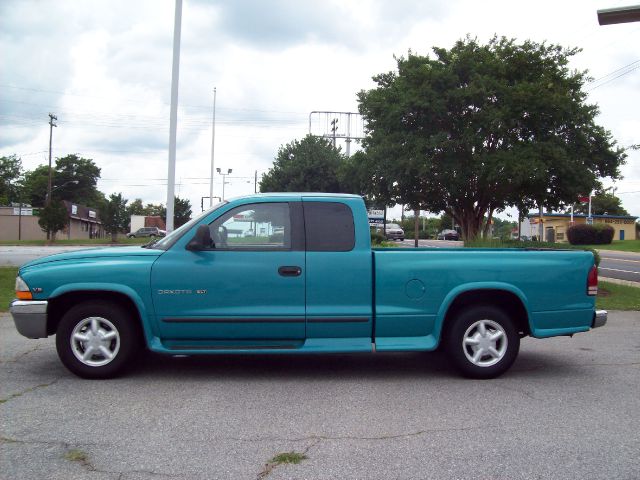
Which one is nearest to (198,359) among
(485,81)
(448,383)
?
(448,383)

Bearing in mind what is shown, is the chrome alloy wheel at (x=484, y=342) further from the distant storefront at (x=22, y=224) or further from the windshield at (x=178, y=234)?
the distant storefront at (x=22, y=224)

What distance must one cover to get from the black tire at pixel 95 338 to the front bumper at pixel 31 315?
0.56ft

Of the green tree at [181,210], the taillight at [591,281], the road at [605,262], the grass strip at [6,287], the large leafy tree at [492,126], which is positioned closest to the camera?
the taillight at [591,281]

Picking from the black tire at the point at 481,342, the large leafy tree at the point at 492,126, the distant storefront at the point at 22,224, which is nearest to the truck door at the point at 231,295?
the black tire at the point at 481,342

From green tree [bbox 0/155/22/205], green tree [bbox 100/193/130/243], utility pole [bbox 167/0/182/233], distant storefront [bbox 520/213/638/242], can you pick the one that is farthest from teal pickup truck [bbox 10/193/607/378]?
green tree [bbox 0/155/22/205]

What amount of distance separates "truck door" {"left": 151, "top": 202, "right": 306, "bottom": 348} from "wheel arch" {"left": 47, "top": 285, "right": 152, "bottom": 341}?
168mm

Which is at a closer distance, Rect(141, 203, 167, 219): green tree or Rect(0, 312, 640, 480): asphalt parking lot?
Rect(0, 312, 640, 480): asphalt parking lot

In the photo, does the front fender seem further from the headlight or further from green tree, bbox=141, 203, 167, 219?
green tree, bbox=141, 203, 167, 219

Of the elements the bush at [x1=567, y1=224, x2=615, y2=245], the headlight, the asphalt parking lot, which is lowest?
the asphalt parking lot

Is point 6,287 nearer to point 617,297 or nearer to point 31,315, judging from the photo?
point 31,315

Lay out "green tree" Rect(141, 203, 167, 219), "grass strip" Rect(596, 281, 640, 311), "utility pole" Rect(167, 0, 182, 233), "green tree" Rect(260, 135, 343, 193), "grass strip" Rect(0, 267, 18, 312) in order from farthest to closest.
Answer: "green tree" Rect(141, 203, 167, 219)
"green tree" Rect(260, 135, 343, 193)
"utility pole" Rect(167, 0, 182, 233)
"grass strip" Rect(596, 281, 640, 311)
"grass strip" Rect(0, 267, 18, 312)

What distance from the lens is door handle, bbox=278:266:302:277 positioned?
5883mm

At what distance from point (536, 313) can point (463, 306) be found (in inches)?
29.0

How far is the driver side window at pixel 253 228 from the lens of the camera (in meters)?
6.00
